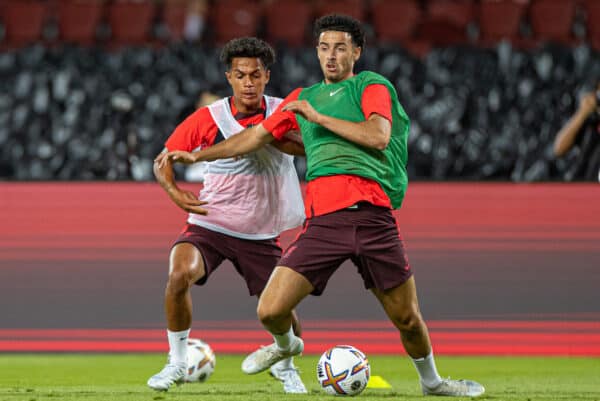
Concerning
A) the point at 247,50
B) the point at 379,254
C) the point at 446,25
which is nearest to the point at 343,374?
the point at 379,254

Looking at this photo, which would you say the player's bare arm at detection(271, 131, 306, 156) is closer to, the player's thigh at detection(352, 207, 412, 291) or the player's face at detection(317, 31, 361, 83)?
the player's face at detection(317, 31, 361, 83)

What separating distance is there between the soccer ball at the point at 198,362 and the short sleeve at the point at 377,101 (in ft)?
6.13

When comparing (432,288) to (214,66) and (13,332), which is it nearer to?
(13,332)

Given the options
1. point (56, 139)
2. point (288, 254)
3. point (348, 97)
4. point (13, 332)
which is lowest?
point (13, 332)

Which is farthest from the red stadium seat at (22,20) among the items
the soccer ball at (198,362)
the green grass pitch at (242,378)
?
A: the soccer ball at (198,362)

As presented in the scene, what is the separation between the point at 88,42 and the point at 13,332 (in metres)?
5.58

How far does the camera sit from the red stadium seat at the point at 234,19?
40.4ft

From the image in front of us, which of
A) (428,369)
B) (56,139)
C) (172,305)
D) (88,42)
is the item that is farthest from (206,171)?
(88,42)

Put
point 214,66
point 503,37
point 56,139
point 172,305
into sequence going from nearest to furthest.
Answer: point 172,305 < point 56,139 < point 214,66 < point 503,37

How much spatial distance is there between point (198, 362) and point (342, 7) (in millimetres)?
7537

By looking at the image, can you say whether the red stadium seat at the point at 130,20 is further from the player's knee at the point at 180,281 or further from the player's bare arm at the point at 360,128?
the player's bare arm at the point at 360,128

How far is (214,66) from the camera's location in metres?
10.9

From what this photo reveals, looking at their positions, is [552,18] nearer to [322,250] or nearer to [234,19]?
[234,19]

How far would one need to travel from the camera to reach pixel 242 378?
6.54 m
